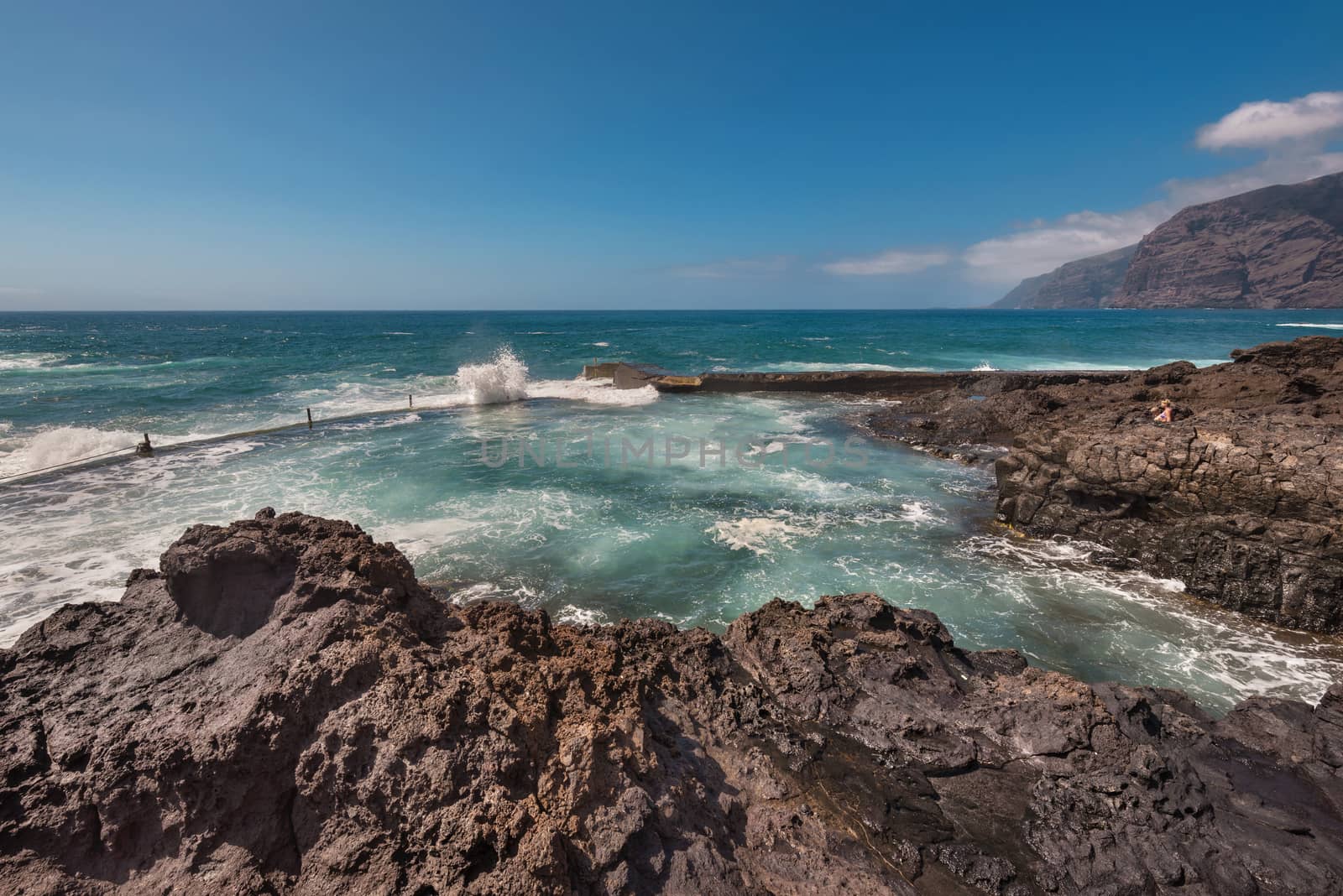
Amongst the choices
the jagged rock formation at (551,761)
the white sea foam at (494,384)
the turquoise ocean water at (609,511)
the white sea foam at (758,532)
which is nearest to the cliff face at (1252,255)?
the turquoise ocean water at (609,511)

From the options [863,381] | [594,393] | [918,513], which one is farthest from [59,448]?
[863,381]

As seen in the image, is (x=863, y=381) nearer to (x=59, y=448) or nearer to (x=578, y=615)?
(x=578, y=615)

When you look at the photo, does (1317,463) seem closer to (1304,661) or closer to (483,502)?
(1304,661)

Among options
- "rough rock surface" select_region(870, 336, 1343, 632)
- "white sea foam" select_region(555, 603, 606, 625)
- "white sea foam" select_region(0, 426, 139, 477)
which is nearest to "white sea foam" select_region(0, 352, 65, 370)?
"white sea foam" select_region(0, 426, 139, 477)

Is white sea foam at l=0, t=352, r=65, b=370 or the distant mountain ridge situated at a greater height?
the distant mountain ridge

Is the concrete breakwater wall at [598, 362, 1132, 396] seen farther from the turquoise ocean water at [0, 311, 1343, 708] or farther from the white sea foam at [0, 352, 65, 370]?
the white sea foam at [0, 352, 65, 370]

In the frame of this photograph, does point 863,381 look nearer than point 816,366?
Yes

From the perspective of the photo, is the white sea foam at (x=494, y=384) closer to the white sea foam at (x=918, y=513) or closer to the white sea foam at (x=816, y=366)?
the white sea foam at (x=816, y=366)
